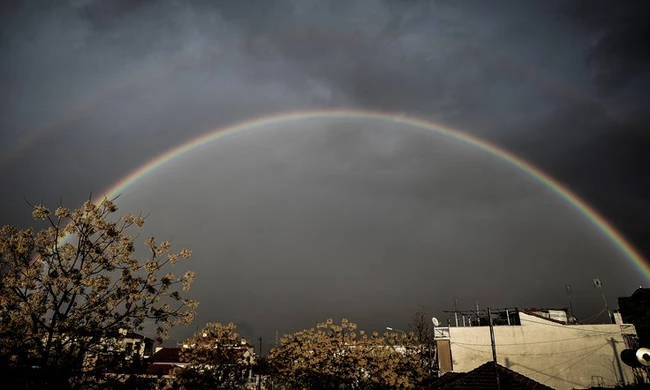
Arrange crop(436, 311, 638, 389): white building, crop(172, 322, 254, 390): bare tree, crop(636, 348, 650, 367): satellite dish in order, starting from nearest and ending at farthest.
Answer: crop(636, 348, 650, 367): satellite dish, crop(172, 322, 254, 390): bare tree, crop(436, 311, 638, 389): white building

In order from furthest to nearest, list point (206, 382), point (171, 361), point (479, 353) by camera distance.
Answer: point (171, 361) → point (479, 353) → point (206, 382)

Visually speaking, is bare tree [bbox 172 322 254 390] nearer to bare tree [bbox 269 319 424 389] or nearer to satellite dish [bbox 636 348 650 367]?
bare tree [bbox 269 319 424 389]

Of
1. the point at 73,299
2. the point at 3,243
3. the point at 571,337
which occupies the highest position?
the point at 571,337

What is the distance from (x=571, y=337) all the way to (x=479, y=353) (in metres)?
9.30

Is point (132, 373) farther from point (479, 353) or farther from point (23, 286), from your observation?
point (479, 353)

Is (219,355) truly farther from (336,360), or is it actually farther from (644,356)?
(644,356)

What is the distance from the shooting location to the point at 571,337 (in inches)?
1665

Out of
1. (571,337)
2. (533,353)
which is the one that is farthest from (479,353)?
(571,337)

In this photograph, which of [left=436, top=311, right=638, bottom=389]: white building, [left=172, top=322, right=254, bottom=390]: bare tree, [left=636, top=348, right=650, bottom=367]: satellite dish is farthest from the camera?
[left=436, top=311, right=638, bottom=389]: white building

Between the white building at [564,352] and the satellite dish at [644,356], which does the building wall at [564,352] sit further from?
the satellite dish at [644,356]

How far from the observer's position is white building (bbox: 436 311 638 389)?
41.2 meters

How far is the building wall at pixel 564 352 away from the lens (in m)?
41.2

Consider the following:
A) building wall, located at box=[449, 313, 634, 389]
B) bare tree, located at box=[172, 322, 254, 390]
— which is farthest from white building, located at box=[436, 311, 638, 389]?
bare tree, located at box=[172, 322, 254, 390]

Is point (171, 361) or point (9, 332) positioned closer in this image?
point (9, 332)
